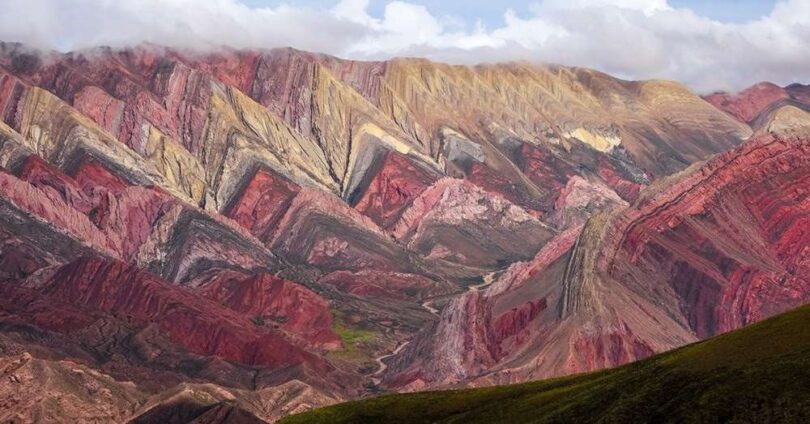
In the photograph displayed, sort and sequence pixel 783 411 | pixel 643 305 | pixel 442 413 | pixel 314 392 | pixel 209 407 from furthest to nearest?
pixel 643 305, pixel 314 392, pixel 209 407, pixel 442 413, pixel 783 411

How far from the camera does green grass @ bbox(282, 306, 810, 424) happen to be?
205 feet

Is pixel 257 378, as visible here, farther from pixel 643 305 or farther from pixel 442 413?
pixel 442 413

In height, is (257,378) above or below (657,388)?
below

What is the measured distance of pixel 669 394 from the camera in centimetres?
6831

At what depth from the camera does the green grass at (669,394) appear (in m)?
62.4

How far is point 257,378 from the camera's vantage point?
198 metres

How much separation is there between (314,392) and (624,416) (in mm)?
109049

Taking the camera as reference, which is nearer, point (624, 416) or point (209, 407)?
point (624, 416)

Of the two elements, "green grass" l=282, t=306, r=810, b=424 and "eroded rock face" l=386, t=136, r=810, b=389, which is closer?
"green grass" l=282, t=306, r=810, b=424

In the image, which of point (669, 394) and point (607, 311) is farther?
point (607, 311)

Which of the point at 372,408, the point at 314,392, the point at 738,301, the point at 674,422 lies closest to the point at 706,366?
the point at 674,422

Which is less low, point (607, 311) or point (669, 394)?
point (669, 394)

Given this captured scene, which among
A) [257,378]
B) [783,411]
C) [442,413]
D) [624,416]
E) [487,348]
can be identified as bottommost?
[257,378]

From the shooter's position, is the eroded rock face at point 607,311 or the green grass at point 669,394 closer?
the green grass at point 669,394
